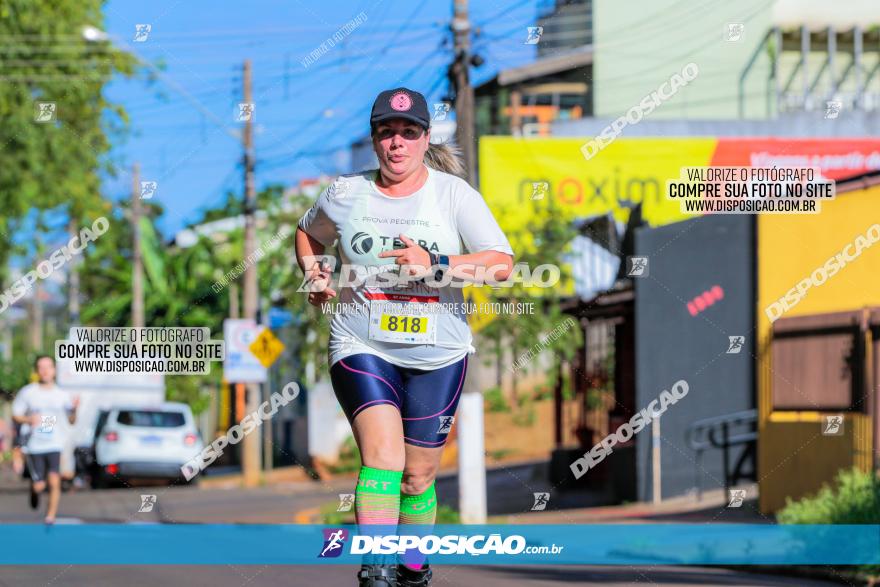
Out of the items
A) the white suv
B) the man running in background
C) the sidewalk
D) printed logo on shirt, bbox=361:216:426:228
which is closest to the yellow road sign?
the white suv

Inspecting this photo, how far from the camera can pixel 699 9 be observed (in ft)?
80.6

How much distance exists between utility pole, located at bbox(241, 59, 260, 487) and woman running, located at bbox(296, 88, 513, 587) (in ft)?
58.5

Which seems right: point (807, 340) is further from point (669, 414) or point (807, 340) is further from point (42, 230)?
point (42, 230)

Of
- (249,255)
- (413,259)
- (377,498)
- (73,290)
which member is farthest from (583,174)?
(73,290)

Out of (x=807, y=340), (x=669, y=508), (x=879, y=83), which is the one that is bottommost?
(x=669, y=508)

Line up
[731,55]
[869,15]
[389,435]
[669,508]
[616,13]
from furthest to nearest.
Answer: [869,15] → [731,55] → [616,13] → [669,508] → [389,435]

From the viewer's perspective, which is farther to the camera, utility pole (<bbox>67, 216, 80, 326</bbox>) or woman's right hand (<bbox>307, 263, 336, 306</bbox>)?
utility pole (<bbox>67, 216, 80, 326</bbox>)

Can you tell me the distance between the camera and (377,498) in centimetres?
565

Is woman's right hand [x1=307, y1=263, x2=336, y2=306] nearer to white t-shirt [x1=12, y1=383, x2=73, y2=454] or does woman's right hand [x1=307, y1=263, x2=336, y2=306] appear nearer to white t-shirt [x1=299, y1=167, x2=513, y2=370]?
white t-shirt [x1=299, y1=167, x2=513, y2=370]

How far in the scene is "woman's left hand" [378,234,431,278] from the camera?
568 cm

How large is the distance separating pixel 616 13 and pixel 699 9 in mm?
4101

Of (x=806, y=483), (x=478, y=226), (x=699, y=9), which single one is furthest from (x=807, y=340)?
(x=699, y=9)

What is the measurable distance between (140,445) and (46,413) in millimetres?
12608

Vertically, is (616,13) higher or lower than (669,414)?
higher
